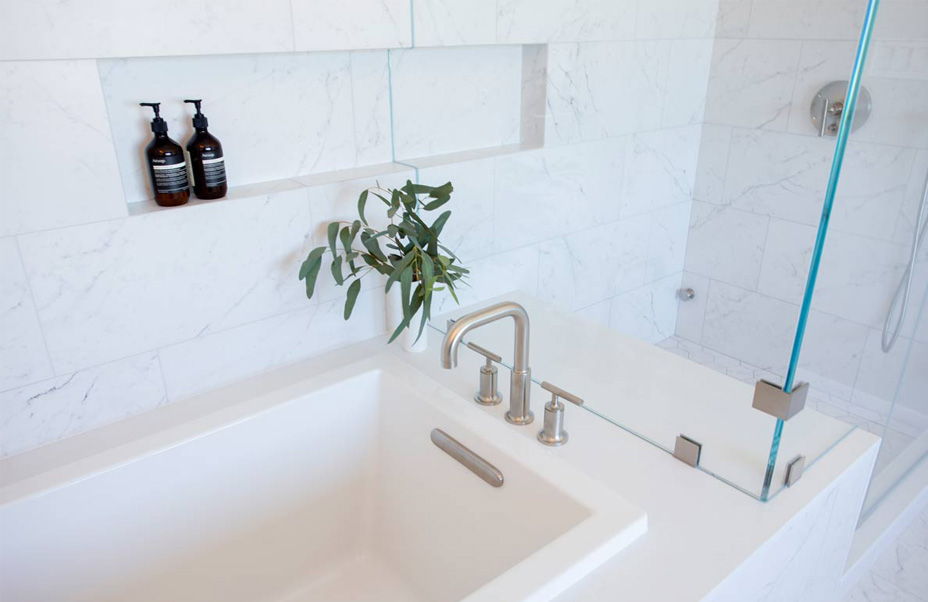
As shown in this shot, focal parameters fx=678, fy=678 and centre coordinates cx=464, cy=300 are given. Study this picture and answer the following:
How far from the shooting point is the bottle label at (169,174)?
1.40 metres

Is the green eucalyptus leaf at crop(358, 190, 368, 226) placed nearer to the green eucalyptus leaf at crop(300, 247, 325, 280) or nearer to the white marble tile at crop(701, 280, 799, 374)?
the green eucalyptus leaf at crop(300, 247, 325, 280)

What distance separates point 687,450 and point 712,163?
44.9 inches

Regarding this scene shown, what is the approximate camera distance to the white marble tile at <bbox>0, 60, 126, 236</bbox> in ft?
3.98

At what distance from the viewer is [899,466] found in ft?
6.76

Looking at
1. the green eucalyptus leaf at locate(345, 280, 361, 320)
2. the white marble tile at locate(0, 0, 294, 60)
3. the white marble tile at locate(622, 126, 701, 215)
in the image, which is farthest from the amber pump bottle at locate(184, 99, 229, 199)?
the white marble tile at locate(622, 126, 701, 215)

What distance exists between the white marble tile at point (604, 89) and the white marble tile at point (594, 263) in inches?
11.7

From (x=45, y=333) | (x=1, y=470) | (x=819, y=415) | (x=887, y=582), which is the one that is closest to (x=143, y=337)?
(x=45, y=333)

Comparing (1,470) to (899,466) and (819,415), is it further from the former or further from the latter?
(899,466)

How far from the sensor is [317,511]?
165 centimetres

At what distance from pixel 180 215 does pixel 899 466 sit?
2.13m

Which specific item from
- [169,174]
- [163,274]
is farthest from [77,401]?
[169,174]

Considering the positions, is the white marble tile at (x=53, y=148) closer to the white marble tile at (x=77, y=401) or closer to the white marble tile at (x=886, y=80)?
the white marble tile at (x=77, y=401)

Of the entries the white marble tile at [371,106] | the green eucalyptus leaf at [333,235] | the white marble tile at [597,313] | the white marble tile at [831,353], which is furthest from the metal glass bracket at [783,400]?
the white marble tile at [371,106]

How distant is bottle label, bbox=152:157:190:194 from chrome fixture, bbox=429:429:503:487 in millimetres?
772
